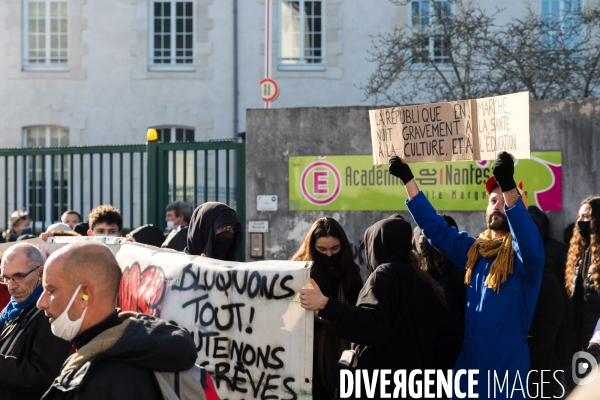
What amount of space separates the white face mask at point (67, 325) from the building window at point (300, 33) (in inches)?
704

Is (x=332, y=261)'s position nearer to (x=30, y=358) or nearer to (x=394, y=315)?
(x=394, y=315)

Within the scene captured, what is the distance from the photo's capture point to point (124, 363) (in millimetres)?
2785

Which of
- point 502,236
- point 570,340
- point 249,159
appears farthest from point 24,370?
point 249,159

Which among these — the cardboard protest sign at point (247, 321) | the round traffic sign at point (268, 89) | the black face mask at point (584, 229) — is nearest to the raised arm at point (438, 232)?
the cardboard protest sign at point (247, 321)

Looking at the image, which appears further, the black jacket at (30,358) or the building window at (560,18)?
the building window at (560,18)

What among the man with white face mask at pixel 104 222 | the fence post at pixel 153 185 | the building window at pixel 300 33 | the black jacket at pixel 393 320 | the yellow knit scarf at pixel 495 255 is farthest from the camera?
the building window at pixel 300 33

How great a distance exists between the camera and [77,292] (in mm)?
2918

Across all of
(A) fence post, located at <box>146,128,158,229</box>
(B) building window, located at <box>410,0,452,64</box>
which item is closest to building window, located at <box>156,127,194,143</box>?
(B) building window, located at <box>410,0,452,64</box>

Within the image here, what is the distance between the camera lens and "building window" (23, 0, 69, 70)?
20859mm

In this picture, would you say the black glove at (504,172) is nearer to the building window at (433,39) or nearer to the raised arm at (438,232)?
the raised arm at (438,232)

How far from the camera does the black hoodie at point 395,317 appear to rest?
443 centimetres

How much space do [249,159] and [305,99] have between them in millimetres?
11344

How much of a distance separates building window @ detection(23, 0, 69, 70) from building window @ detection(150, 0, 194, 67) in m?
2.05

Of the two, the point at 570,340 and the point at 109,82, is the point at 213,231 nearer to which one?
the point at 570,340
